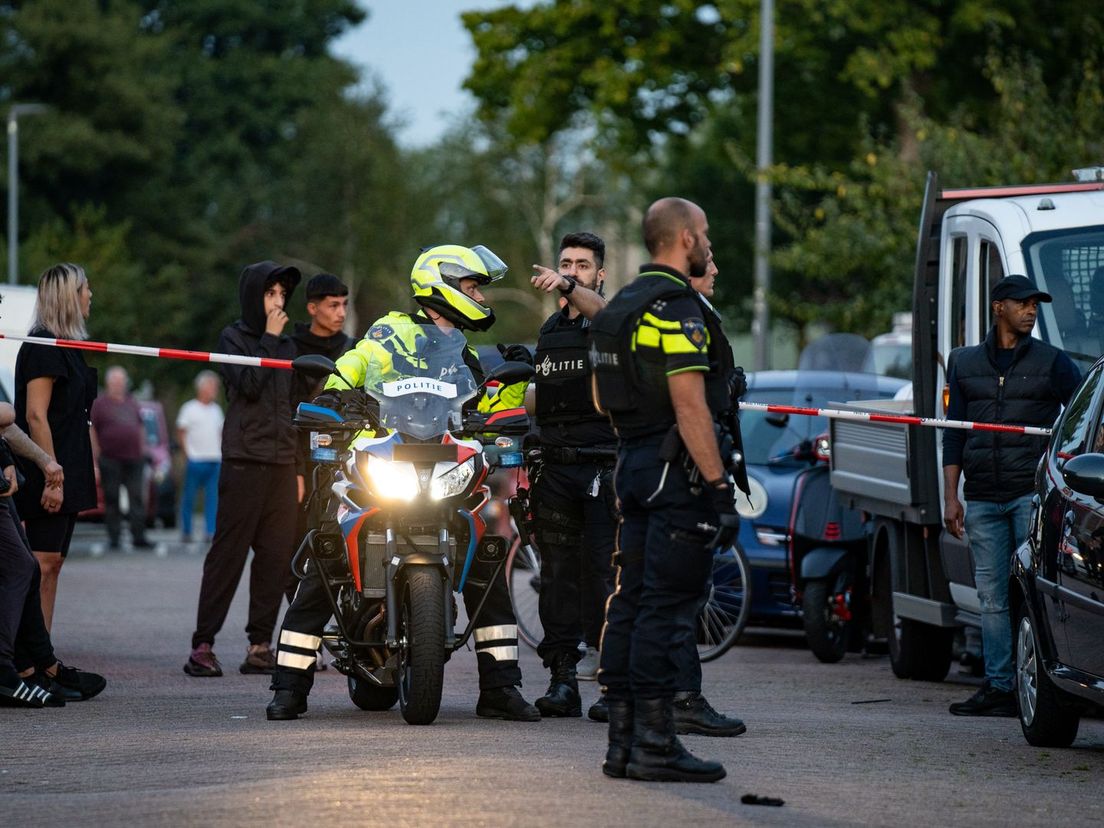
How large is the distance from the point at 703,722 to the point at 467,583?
1.20 metres

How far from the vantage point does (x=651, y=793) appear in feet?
22.1

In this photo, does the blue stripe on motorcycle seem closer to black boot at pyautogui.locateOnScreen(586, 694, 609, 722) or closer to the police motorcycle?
the police motorcycle

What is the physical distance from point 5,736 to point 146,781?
5.07 ft

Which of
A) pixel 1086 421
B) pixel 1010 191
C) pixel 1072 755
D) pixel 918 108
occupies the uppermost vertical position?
pixel 918 108

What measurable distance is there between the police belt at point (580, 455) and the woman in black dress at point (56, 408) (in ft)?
7.91

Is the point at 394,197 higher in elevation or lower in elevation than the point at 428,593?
higher

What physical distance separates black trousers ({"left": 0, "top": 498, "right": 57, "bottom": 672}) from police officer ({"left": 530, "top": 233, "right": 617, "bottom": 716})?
7.48ft

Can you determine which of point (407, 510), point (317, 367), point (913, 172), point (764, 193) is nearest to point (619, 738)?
point (407, 510)

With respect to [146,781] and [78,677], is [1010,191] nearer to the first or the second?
[78,677]

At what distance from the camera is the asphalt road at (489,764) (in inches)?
251

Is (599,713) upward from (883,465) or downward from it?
downward

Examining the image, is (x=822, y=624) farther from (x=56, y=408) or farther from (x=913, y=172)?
(x=913, y=172)

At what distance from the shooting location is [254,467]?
11352 mm

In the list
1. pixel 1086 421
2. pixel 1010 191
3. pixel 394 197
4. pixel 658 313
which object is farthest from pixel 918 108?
pixel 394 197
